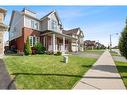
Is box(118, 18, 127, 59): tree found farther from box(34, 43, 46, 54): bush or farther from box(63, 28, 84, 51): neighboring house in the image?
box(63, 28, 84, 51): neighboring house

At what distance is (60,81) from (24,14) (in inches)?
822

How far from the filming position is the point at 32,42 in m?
30.5

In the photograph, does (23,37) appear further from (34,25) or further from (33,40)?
(34,25)

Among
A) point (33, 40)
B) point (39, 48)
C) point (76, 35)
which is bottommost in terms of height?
point (39, 48)

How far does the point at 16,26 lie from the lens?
1316 inches

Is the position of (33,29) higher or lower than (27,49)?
higher

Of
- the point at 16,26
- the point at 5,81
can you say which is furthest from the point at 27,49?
the point at 5,81

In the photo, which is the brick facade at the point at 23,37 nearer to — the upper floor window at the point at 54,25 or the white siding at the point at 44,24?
the white siding at the point at 44,24

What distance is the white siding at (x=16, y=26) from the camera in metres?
31.1

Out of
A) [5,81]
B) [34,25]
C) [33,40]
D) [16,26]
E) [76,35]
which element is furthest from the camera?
[76,35]

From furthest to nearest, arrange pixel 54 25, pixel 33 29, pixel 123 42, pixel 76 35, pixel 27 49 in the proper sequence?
pixel 76 35, pixel 54 25, pixel 33 29, pixel 27 49, pixel 123 42
